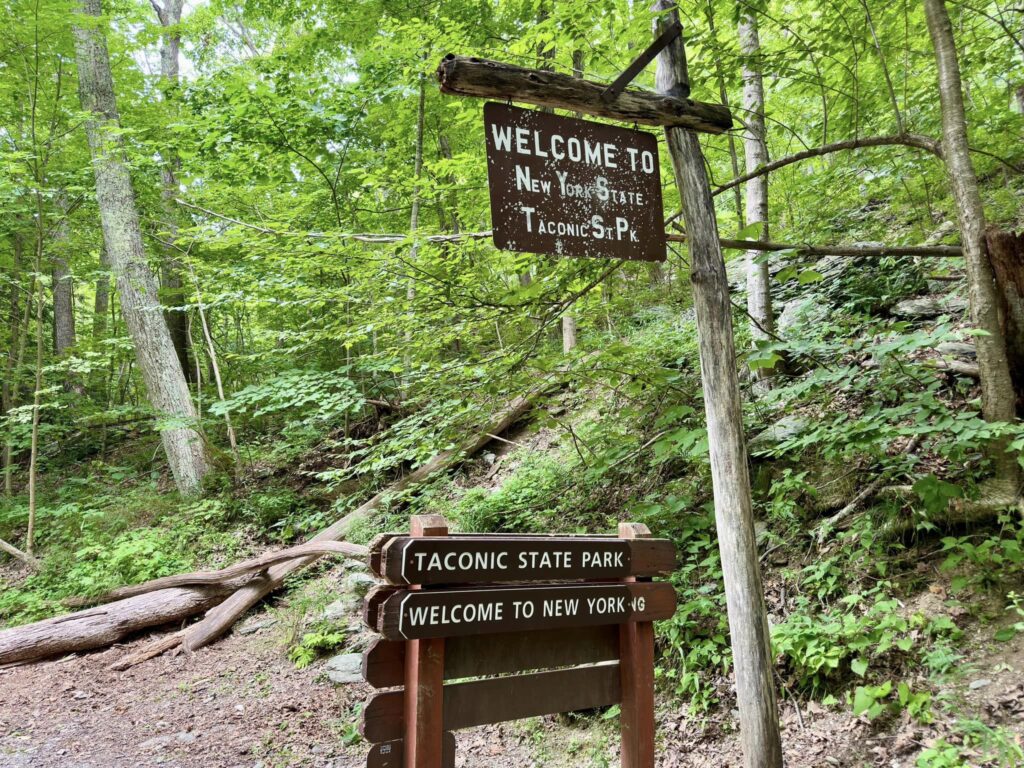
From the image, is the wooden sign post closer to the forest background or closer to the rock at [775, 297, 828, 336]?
the forest background

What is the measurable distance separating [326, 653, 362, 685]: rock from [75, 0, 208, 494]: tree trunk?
20.0 ft

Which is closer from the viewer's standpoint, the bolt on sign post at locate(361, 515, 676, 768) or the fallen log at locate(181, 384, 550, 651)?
the bolt on sign post at locate(361, 515, 676, 768)

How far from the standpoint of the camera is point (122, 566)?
821 centimetres

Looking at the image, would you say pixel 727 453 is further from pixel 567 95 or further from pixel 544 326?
pixel 567 95

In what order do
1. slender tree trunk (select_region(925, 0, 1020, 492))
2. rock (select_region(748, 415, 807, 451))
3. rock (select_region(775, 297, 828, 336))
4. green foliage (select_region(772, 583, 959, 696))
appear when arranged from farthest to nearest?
rock (select_region(775, 297, 828, 336))
rock (select_region(748, 415, 807, 451))
slender tree trunk (select_region(925, 0, 1020, 492))
green foliage (select_region(772, 583, 959, 696))

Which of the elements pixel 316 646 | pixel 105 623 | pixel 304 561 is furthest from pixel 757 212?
pixel 105 623

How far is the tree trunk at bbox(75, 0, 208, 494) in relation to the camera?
1055cm

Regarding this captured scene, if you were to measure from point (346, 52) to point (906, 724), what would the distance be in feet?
43.0

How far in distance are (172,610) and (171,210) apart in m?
8.50

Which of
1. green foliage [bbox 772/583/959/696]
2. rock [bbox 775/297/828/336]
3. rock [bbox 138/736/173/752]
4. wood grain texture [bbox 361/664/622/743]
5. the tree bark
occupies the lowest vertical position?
rock [bbox 138/736/173/752]

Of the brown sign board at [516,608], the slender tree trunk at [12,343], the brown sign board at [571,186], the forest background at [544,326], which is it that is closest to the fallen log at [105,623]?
the forest background at [544,326]

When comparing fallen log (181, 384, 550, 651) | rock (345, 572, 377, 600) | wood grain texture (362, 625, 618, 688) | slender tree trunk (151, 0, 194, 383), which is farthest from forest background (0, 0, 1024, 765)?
wood grain texture (362, 625, 618, 688)

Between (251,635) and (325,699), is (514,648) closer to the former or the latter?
→ (325,699)

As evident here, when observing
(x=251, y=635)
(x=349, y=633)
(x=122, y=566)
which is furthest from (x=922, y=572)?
(x=122, y=566)
